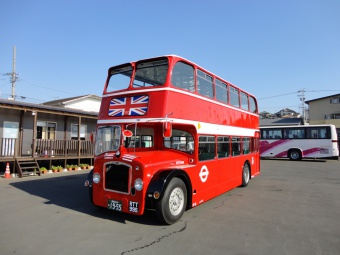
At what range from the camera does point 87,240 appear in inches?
173

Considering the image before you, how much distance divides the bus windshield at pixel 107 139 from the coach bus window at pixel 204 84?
247 centimetres

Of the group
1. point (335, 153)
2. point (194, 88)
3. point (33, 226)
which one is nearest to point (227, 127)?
point (194, 88)

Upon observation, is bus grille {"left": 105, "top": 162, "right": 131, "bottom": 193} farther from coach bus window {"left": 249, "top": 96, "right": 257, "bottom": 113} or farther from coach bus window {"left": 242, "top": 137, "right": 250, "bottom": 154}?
coach bus window {"left": 249, "top": 96, "right": 257, "bottom": 113}

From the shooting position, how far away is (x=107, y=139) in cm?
607

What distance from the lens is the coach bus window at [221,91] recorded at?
7.85 metres

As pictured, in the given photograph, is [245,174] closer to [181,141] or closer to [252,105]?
[252,105]

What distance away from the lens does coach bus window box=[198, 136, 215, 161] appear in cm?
664

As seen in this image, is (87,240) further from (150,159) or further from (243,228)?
(243,228)

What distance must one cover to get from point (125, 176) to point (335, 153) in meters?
20.4

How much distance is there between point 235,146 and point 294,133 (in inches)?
617

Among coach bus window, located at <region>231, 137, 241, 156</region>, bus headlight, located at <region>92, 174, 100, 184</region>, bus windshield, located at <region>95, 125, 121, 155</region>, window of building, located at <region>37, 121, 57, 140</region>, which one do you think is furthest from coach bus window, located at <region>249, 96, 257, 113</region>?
window of building, located at <region>37, 121, 57, 140</region>

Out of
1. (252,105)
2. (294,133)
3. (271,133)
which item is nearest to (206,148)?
(252,105)

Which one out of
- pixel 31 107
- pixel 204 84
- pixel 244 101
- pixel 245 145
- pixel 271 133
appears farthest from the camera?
pixel 271 133

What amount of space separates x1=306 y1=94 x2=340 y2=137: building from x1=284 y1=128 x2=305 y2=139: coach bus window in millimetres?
17758
